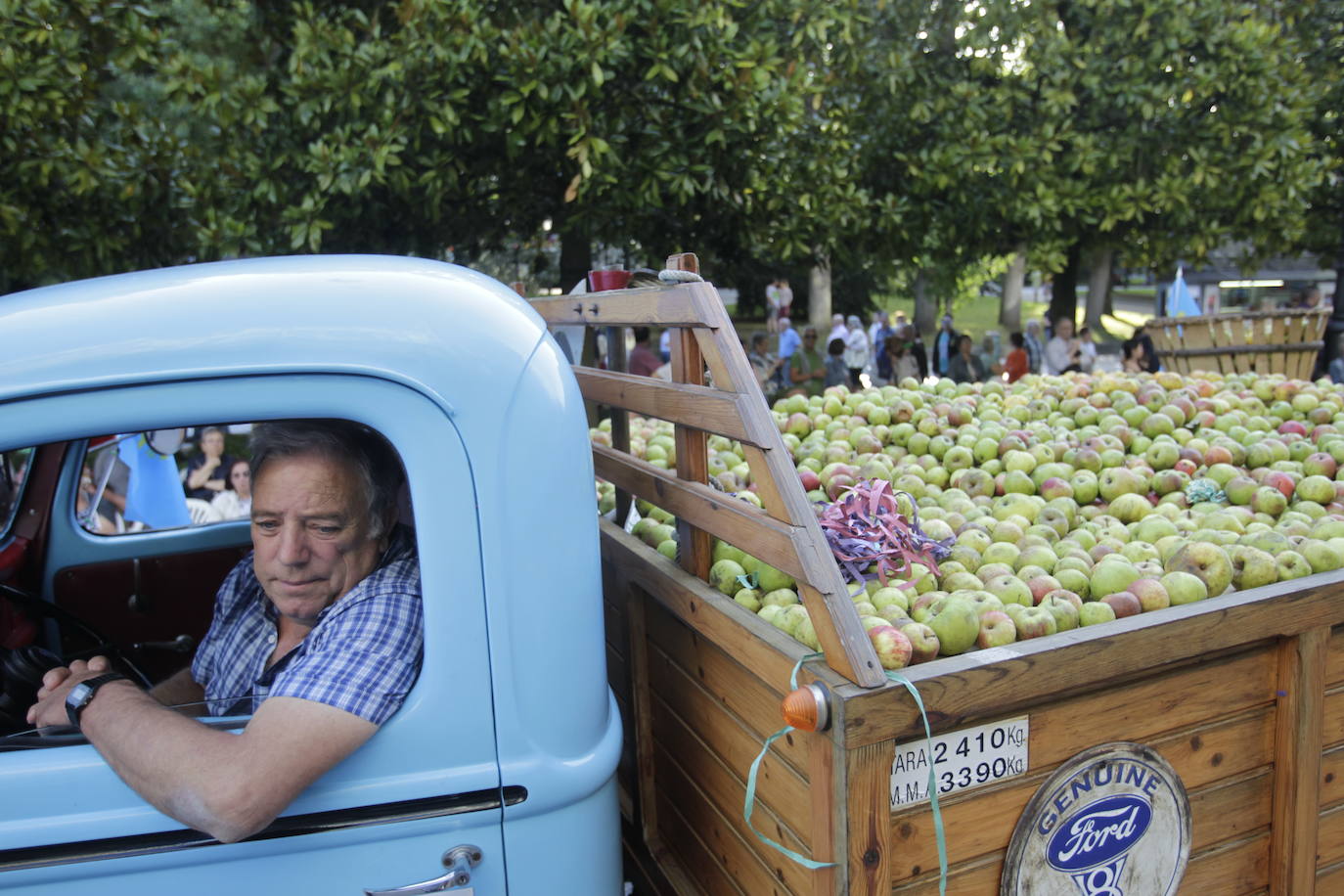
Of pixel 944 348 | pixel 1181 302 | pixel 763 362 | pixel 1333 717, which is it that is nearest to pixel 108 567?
pixel 1333 717

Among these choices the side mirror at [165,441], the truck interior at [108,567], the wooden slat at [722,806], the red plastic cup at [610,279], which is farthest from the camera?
the side mirror at [165,441]

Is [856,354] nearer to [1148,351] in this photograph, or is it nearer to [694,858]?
[1148,351]

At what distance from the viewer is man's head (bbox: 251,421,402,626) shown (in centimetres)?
192

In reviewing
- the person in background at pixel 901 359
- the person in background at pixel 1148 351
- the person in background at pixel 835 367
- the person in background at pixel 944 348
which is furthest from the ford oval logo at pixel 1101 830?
the person in background at pixel 944 348

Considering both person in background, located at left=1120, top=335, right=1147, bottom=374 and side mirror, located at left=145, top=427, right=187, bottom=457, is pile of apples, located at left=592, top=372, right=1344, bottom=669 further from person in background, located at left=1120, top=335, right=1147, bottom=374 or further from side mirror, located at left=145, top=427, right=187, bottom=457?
person in background, located at left=1120, top=335, right=1147, bottom=374

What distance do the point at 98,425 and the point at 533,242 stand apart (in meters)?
8.82

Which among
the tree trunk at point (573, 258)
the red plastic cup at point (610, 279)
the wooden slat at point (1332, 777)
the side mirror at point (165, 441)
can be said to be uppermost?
the tree trunk at point (573, 258)

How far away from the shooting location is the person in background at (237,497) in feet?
17.9

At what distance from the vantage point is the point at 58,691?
1.93 m

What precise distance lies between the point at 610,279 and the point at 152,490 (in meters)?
4.07

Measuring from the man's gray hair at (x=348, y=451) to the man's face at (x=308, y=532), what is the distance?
15 millimetres

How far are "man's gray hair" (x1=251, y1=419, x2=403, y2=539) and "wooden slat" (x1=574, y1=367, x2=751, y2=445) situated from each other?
64 cm

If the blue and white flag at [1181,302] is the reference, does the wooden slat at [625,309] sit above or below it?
above

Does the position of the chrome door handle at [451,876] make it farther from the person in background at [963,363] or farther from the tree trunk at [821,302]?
the tree trunk at [821,302]
